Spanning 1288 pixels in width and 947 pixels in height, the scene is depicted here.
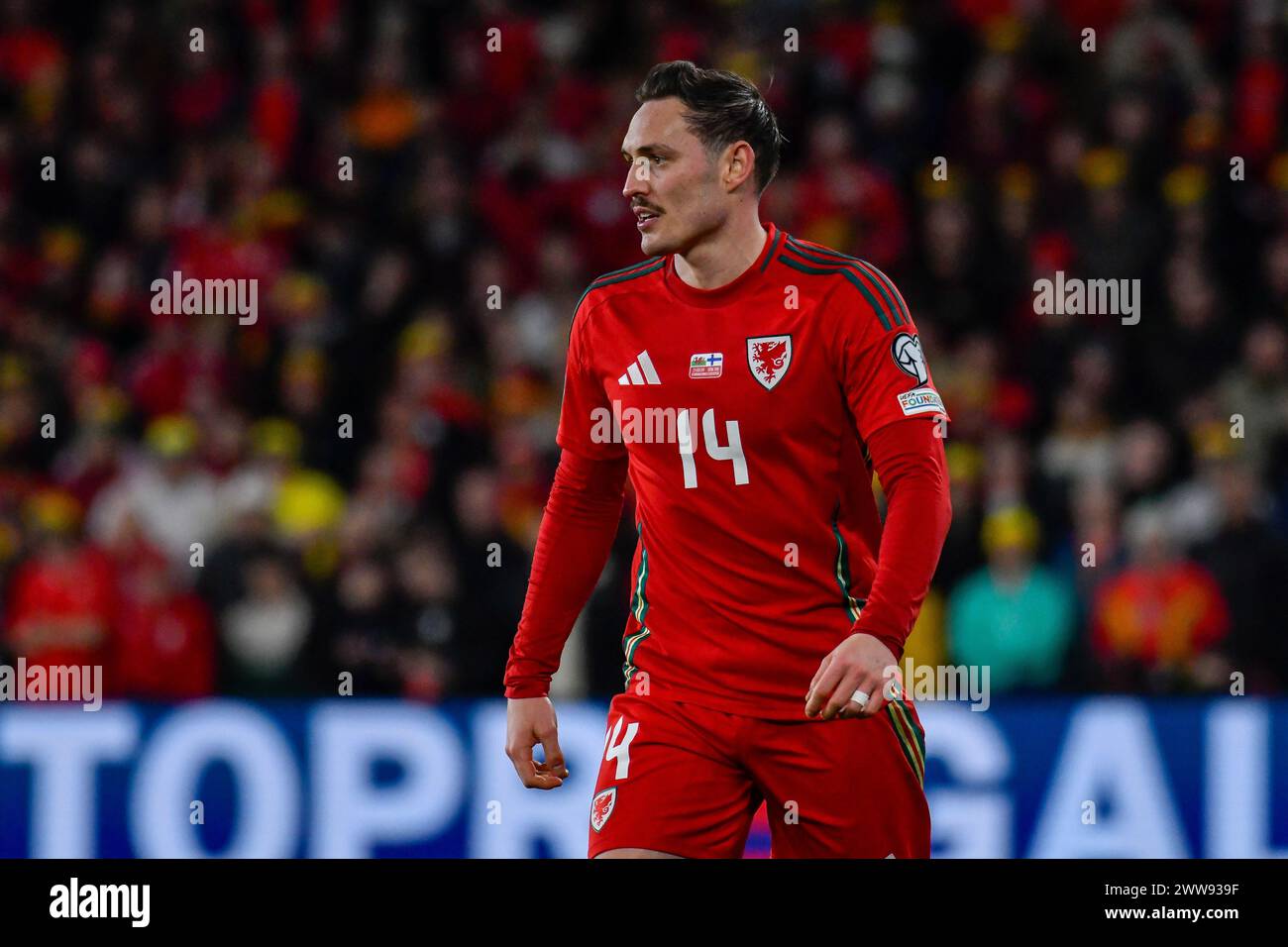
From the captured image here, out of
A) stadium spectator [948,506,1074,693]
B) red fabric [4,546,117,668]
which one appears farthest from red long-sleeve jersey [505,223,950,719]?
red fabric [4,546,117,668]

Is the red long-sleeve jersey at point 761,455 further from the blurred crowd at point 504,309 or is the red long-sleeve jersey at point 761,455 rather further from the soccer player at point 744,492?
the blurred crowd at point 504,309

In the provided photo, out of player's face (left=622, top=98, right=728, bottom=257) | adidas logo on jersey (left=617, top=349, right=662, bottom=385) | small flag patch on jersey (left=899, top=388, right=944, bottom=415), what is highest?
player's face (left=622, top=98, right=728, bottom=257)

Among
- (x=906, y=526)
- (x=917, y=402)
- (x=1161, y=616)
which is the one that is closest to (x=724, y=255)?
(x=917, y=402)

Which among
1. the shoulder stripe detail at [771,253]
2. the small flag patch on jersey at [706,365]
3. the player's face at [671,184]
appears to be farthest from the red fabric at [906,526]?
the player's face at [671,184]

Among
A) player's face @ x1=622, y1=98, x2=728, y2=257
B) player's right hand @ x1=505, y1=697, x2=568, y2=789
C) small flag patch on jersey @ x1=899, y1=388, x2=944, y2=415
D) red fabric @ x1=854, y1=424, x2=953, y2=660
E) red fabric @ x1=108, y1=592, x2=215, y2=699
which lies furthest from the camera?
red fabric @ x1=108, y1=592, x2=215, y2=699

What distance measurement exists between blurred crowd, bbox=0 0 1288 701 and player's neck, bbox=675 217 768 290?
3.48 m

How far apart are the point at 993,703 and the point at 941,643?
61 cm

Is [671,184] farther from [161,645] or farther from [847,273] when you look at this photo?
[161,645]

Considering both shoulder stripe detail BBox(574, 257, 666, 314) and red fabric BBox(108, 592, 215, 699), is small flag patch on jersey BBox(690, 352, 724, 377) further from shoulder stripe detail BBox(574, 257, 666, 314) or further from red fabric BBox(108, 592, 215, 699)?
red fabric BBox(108, 592, 215, 699)

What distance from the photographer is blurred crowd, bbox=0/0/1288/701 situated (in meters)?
7.59

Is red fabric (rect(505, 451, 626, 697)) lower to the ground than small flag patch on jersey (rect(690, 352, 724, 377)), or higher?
lower

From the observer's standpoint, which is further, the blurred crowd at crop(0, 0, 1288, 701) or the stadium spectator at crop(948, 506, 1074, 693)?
the blurred crowd at crop(0, 0, 1288, 701)
